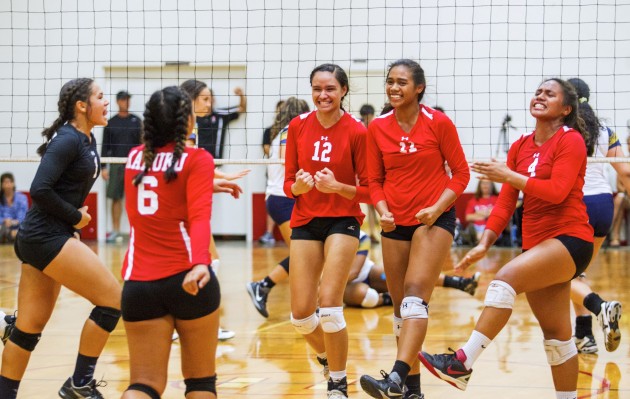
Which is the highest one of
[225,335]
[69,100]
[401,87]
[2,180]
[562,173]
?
[401,87]

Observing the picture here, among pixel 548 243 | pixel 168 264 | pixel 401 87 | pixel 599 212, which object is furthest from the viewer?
pixel 599 212

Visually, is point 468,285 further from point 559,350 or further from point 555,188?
point 555,188

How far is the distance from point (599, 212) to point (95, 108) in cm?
363

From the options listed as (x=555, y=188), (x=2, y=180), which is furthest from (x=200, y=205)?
(x=2, y=180)

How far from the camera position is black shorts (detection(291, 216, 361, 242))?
566cm

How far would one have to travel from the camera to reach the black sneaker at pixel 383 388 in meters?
4.98

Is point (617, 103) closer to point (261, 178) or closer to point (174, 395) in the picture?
point (261, 178)

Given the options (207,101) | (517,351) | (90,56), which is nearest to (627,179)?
(517,351)

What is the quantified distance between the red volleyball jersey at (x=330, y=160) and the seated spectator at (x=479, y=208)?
8.88 metres

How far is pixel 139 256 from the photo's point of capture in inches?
160

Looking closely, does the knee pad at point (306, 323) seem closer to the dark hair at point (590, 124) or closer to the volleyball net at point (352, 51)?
the dark hair at point (590, 124)

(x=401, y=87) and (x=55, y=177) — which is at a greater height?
(x=401, y=87)

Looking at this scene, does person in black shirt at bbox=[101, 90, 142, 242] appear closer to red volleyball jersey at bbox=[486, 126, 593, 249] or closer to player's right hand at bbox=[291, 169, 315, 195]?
player's right hand at bbox=[291, 169, 315, 195]

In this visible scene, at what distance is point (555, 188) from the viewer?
492cm
